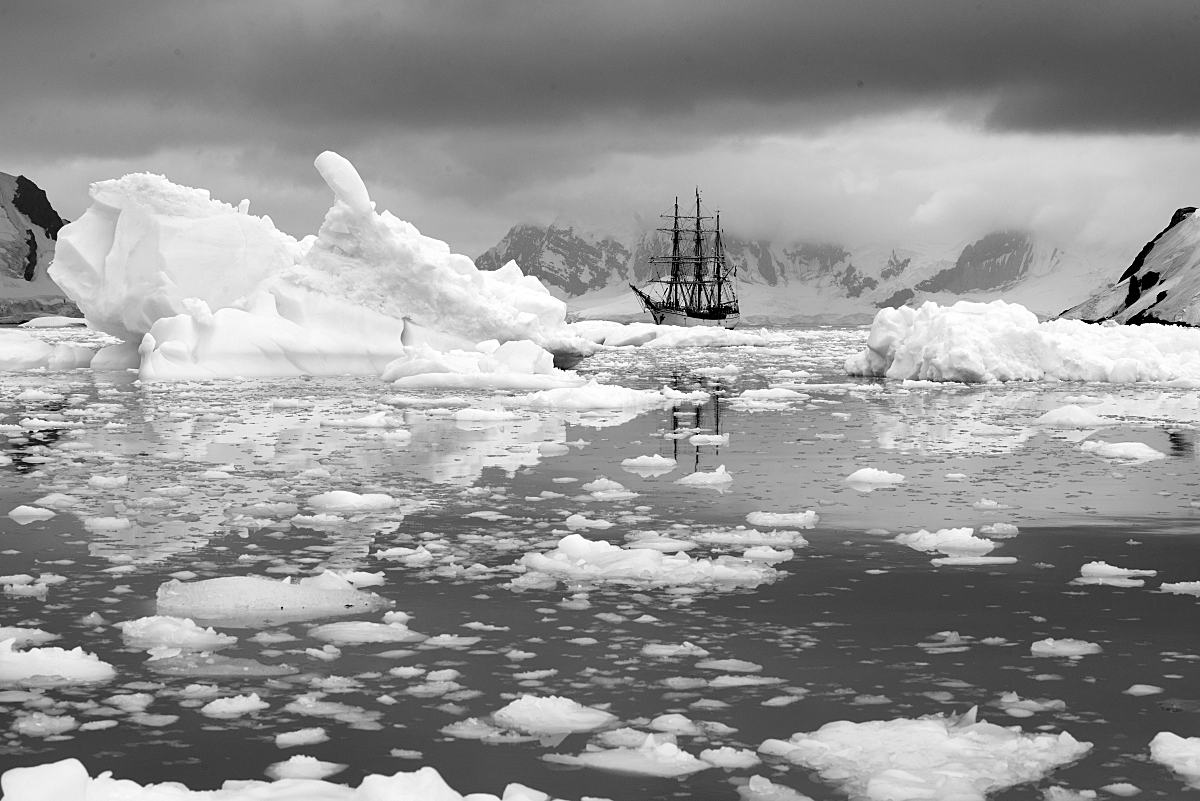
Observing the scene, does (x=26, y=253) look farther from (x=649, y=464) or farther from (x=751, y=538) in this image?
(x=751, y=538)

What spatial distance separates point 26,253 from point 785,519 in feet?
431

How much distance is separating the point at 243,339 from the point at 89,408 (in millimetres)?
8951

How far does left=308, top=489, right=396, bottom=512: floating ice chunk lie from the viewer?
8.90 meters

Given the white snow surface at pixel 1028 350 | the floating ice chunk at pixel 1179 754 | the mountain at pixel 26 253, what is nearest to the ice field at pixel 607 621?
the floating ice chunk at pixel 1179 754

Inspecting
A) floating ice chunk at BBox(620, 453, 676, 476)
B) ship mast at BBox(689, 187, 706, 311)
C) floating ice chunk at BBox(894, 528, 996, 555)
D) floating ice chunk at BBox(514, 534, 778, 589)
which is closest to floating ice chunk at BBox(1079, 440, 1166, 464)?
floating ice chunk at BBox(620, 453, 676, 476)

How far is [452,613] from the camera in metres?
5.95

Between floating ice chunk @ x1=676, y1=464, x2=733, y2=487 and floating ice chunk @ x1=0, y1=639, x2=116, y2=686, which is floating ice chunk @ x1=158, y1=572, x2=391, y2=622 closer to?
floating ice chunk @ x1=0, y1=639, x2=116, y2=686

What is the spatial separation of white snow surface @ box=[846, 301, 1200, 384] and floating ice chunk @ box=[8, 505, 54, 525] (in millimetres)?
18155

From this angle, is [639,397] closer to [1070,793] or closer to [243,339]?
[243,339]

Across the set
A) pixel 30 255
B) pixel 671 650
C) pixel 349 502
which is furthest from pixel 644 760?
pixel 30 255

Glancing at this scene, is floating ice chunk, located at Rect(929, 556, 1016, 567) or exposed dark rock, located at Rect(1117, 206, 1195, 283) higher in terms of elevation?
exposed dark rock, located at Rect(1117, 206, 1195, 283)

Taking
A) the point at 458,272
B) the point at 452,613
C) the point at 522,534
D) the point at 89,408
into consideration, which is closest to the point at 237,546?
the point at 522,534

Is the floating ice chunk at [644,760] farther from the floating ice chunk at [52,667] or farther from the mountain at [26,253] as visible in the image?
the mountain at [26,253]

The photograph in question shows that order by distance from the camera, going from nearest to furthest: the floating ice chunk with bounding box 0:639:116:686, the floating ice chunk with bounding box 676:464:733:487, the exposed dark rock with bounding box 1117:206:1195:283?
1. the floating ice chunk with bounding box 0:639:116:686
2. the floating ice chunk with bounding box 676:464:733:487
3. the exposed dark rock with bounding box 1117:206:1195:283
